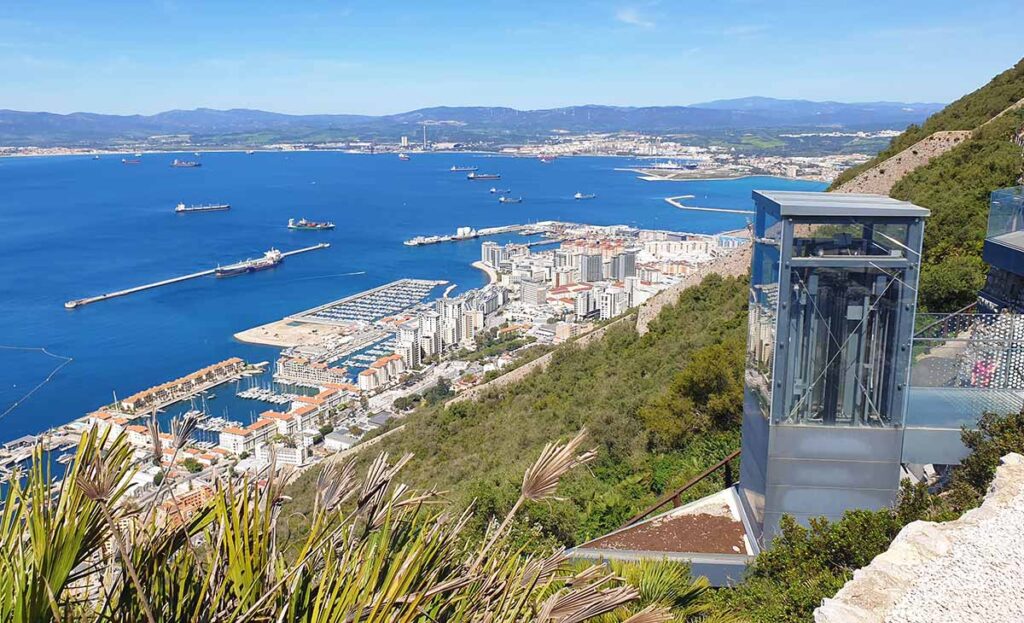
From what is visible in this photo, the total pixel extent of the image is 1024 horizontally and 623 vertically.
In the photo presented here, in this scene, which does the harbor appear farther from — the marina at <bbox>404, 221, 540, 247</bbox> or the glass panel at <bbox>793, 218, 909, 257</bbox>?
the glass panel at <bbox>793, 218, 909, 257</bbox>

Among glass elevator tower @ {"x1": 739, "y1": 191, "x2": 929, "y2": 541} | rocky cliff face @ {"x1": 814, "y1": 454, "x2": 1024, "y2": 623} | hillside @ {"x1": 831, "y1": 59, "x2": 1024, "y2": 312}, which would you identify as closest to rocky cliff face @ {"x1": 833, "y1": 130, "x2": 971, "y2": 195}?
hillside @ {"x1": 831, "y1": 59, "x2": 1024, "y2": 312}

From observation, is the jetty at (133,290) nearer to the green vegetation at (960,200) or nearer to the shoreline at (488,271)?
the shoreline at (488,271)

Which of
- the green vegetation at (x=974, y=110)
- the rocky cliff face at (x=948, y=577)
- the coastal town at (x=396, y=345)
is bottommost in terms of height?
the coastal town at (x=396, y=345)

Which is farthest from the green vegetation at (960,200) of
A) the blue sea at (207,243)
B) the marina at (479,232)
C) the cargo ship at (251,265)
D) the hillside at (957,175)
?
the marina at (479,232)

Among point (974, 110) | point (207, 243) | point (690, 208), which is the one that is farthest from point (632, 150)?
point (974, 110)

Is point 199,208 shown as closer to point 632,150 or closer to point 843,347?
point 843,347

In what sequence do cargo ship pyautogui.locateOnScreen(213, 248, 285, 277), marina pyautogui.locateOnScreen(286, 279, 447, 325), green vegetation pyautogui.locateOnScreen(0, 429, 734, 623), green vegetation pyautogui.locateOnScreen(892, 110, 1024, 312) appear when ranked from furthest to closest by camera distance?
cargo ship pyautogui.locateOnScreen(213, 248, 285, 277), marina pyautogui.locateOnScreen(286, 279, 447, 325), green vegetation pyautogui.locateOnScreen(892, 110, 1024, 312), green vegetation pyautogui.locateOnScreen(0, 429, 734, 623)

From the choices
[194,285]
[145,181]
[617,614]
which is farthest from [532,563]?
[145,181]

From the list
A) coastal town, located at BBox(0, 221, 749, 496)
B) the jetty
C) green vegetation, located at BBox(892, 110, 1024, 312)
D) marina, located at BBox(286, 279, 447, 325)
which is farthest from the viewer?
the jetty
